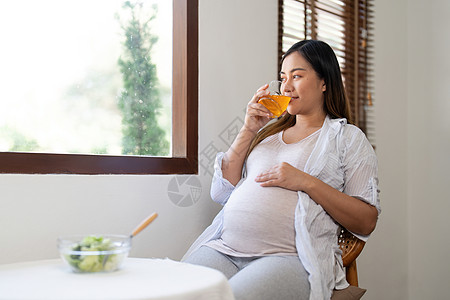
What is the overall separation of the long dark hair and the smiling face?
0.8 inches

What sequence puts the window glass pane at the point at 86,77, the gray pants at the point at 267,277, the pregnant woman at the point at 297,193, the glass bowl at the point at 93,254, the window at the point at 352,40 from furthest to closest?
the window at the point at 352,40
the window glass pane at the point at 86,77
the pregnant woman at the point at 297,193
the gray pants at the point at 267,277
the glass bowl at the point at 93,254

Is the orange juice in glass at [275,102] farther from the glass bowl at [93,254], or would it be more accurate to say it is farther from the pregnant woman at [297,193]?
the glass bowl at [93,254]

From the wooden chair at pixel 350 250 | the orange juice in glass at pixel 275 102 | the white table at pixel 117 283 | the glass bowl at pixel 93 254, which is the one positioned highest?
the orange juice in glass at pixel 275 102

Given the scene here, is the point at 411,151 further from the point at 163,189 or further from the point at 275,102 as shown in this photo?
the point at 163,189

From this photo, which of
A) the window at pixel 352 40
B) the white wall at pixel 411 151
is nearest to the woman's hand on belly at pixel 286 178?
the window at pixel 352 40

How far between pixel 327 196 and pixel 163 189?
692 millimetres

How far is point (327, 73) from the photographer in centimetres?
202

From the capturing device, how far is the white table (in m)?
1.01

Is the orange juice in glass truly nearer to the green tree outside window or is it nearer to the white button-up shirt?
the white button-up shirt

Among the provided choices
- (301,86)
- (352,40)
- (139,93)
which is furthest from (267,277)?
(352,40)

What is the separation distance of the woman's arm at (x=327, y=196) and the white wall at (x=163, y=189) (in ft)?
1.67

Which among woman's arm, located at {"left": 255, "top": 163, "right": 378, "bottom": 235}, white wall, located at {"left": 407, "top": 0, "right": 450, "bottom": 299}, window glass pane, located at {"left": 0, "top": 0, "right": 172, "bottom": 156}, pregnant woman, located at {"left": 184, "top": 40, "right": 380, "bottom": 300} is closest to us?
pregnant woman, located at {"left": 184, "top": 40, "right": 380, "bottom": 300}

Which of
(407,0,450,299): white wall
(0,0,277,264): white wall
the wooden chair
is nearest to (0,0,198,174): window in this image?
(0,0,277,264): white wall

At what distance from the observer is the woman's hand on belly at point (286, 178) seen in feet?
5.77
